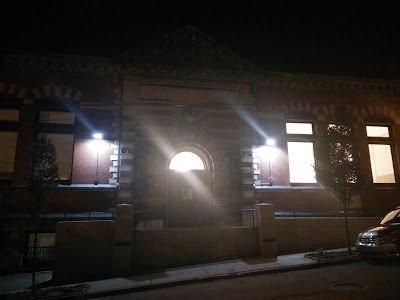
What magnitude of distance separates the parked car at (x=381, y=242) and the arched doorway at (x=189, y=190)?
21.9 ft

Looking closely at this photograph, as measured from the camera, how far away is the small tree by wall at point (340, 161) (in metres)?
12.5

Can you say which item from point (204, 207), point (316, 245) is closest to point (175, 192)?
point (204, 207)

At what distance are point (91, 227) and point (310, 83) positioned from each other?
47.3 ft

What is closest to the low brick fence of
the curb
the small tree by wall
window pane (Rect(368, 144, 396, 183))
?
the small tree by wall

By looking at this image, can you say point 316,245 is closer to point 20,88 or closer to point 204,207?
point 204,207

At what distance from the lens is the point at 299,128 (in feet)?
59.0

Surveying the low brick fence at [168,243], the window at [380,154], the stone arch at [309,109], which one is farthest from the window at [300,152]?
the low brick fence at [168,243]

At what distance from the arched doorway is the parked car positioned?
6662 millimetres

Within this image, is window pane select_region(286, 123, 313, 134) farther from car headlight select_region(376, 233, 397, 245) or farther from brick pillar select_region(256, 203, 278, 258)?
car headlight select_region(376, 233, 397, 245)

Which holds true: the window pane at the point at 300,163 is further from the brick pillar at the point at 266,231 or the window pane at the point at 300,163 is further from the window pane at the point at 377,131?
the brick pillar at the point at 266,231

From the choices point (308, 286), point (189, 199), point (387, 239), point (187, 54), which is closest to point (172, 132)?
point (189, 199)

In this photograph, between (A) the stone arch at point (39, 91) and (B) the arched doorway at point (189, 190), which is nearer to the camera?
(B) the arched doorway at point (189, 190)

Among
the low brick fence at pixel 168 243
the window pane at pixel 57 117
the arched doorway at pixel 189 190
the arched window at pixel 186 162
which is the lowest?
the low brick fence at pixel 168 243

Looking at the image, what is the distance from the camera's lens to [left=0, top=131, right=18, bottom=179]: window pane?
14.8 m
